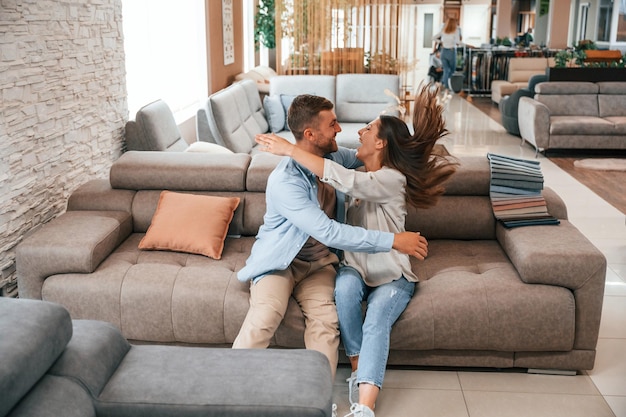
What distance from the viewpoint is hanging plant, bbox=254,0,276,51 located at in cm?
968

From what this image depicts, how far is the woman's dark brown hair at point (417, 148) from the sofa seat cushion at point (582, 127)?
5065 mm

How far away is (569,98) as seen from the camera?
8.05 metres

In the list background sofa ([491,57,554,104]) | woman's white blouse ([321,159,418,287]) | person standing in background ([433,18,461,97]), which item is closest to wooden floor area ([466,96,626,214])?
woman's white blouse ([321,159,418,287])

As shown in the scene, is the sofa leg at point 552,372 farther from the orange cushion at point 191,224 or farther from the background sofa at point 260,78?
the background sofa at point 260,78

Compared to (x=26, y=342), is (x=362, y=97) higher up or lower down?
higher up

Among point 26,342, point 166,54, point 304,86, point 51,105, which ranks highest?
point 166,54

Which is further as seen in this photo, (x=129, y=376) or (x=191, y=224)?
(x=191, y=224)

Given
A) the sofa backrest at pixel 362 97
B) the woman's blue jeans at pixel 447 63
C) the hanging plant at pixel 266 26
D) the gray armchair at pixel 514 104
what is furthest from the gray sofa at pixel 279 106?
the woman's blue jeans at pixel 447 63

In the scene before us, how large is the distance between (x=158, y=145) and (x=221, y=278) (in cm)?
187

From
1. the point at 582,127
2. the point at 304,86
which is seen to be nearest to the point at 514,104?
the point at 582,127

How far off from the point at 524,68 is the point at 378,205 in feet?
31.7

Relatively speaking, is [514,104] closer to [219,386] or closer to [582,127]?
[582,127]

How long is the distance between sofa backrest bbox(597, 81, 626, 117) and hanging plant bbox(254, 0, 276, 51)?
436 cm

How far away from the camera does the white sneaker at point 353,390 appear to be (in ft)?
9.07
